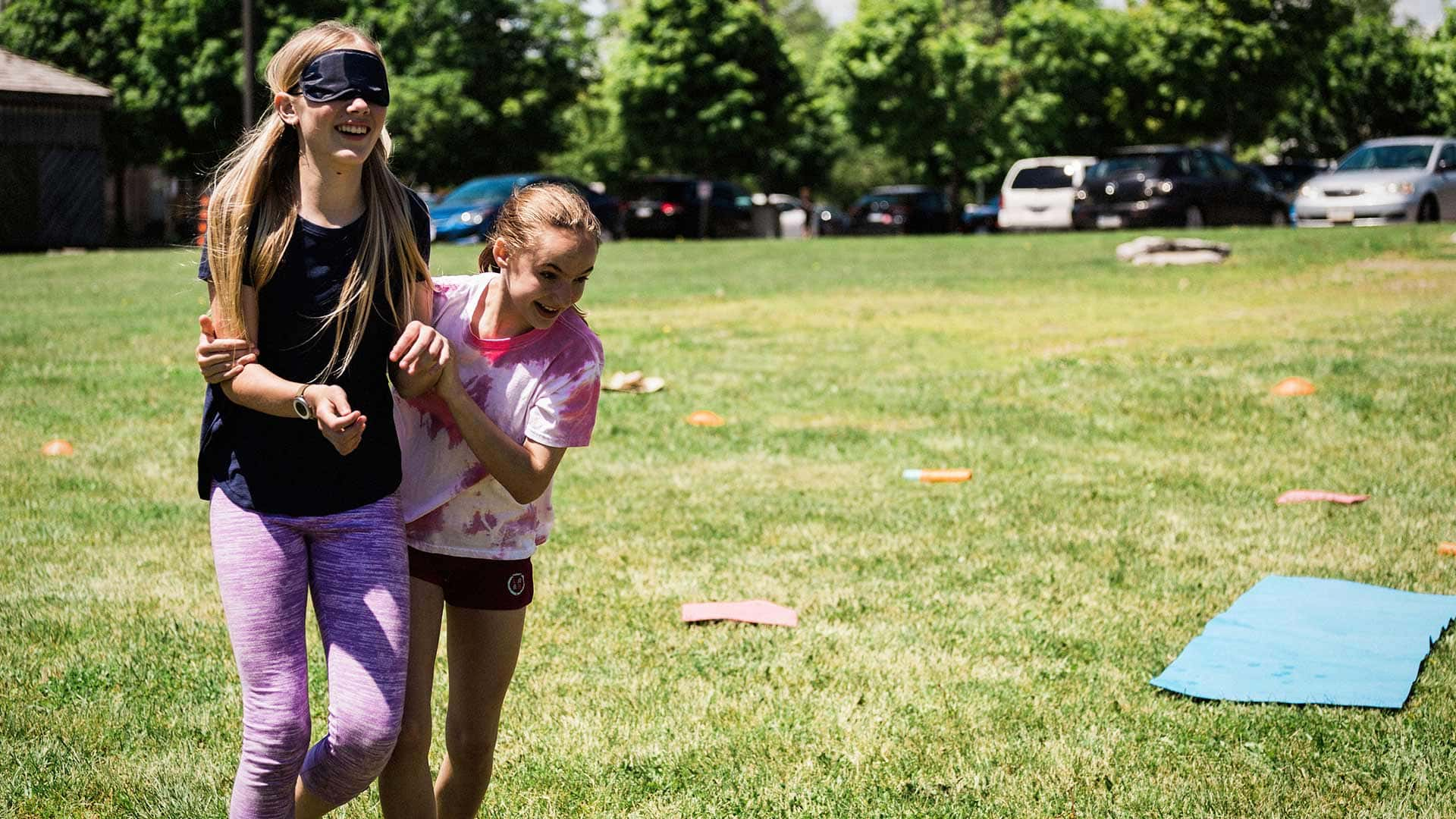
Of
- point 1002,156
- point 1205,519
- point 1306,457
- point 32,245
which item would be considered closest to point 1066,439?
point 1306,457

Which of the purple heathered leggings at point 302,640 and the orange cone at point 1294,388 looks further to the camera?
the orange cone at point 1294,388

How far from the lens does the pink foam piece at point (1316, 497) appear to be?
6.76 metres

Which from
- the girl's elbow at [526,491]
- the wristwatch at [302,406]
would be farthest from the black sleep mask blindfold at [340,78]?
the girl's elbow at [526,491]

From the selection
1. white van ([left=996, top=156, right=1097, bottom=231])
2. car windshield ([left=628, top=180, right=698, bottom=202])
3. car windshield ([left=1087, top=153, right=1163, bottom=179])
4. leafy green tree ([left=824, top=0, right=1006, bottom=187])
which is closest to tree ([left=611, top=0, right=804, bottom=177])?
leafy green tree ([left=824, top=0, right=1006, bottom=187])

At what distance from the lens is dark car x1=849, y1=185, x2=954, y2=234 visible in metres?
37.5

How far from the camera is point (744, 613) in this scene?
16.9 feet

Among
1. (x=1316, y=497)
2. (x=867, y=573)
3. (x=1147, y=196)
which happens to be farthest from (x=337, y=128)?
(x=1147, y=196)

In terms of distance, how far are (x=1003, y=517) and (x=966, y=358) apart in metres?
5.07

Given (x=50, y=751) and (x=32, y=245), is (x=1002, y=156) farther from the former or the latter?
(x=50, y=751)

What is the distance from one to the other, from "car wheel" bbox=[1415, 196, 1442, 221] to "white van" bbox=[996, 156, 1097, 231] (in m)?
7.54

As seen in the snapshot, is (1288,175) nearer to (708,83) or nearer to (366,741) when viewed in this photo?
(708,83)

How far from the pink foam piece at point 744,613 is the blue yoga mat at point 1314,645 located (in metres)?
1.28

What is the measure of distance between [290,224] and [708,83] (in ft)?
140

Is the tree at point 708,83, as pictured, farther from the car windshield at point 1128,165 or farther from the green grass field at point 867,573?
the green grass field at point 867,573
